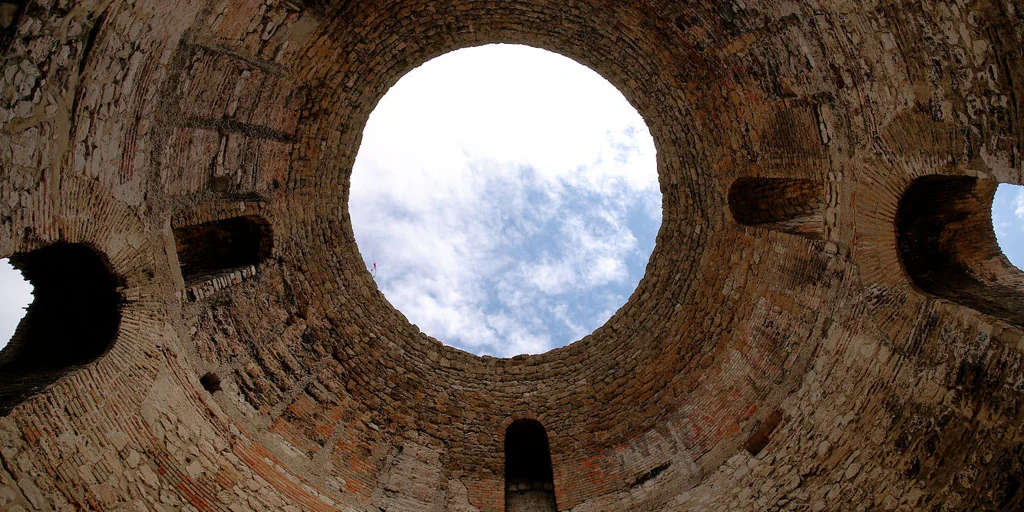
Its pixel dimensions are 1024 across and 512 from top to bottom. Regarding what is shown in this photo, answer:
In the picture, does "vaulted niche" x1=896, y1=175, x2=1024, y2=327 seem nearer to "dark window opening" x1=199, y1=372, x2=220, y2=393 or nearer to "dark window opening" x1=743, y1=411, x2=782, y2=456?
"dark window opening" x1=743, y1=411, x2=782, y2=456

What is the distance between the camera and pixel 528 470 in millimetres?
7523

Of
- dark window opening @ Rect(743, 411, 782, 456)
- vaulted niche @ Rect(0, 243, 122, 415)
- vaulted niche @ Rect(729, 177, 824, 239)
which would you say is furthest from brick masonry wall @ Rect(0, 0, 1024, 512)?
vaulted niche @ Rect(0, 243, 122, 415)

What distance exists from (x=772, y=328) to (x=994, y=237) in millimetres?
2023

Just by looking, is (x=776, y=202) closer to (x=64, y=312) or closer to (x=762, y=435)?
(x=762, y=435)

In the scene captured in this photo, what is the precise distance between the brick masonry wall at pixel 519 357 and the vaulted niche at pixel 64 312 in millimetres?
345

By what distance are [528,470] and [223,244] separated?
14.4 ft

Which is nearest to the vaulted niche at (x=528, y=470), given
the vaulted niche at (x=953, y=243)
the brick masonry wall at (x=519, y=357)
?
the brick masonry wall at (x=519, y=357)

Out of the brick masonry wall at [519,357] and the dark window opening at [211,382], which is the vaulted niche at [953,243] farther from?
the dark window opening at [211,382]

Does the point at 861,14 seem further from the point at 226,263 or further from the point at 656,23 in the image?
the point at 226,263

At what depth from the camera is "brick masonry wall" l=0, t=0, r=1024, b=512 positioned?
4.05m

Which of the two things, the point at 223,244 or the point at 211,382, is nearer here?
the point at 211,382

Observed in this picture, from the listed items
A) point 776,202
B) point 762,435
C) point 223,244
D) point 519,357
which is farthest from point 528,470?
point 223,244

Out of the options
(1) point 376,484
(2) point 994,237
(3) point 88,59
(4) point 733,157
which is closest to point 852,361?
(2) point 994,237

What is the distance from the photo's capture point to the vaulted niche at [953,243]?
16.1ft
